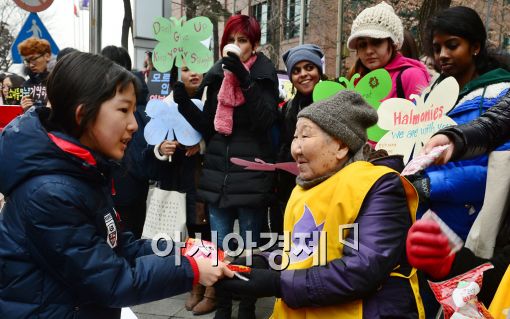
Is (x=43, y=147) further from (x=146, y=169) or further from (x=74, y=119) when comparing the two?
(x=146, y=169)

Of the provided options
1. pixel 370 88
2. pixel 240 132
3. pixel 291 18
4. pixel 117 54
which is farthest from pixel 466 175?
pixel 291 18

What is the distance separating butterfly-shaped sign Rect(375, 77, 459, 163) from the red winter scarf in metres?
1.24

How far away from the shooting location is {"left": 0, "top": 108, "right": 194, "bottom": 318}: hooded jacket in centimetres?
150

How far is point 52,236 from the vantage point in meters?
1.48

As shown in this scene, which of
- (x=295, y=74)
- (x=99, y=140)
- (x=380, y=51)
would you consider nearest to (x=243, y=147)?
(x=295, y=74)

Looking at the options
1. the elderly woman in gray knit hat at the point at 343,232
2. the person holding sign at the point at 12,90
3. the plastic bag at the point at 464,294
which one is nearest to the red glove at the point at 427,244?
the plastic bag at the point at 464,294

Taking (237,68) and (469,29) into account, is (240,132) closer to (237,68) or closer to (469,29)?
(237,68)

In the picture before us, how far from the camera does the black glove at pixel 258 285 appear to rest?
5.56 feet

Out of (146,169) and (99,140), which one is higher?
(99,140)

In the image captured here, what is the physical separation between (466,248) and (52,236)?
49.7 inches

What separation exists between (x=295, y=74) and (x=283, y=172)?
Result: 0.70 meters

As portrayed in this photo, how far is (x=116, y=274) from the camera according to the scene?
5.13ft

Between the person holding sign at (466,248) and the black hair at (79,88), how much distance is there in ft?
3.49

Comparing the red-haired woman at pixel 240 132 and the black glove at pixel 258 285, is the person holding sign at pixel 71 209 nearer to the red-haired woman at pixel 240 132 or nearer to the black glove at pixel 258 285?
the black glove at pixel 258 285
